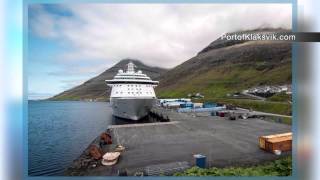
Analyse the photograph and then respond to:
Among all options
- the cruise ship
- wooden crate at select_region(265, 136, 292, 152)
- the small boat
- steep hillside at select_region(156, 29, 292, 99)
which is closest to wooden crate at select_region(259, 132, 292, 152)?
wooden crate at select_region(265, 136, 292, 152)

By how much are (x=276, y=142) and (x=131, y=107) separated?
46.0 inches

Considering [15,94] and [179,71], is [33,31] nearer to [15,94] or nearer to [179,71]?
[15,94]

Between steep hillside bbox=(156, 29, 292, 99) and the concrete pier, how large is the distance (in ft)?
0.69

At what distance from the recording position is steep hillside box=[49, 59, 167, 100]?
252cm

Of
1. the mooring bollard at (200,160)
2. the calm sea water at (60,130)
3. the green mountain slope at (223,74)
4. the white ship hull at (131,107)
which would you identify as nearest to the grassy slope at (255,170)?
the mooring bollard at (200,160)

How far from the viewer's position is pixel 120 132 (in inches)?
101

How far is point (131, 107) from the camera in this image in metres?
2.65

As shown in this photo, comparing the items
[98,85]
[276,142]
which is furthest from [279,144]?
[98,85]

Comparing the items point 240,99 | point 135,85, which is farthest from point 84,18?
point 240,99

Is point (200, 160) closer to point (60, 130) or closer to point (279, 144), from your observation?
point (279, 144)

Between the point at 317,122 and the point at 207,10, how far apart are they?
1100 mm

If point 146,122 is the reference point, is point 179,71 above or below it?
above

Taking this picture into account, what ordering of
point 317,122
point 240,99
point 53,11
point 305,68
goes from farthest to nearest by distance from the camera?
point 240,99 < point 53,11 < point 305,68 < point 317,122

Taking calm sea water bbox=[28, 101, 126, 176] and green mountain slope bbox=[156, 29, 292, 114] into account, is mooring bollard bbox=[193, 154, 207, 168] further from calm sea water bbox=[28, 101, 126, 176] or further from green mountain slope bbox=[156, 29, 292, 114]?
calm sea water bbox=[28, 101, 126, 176]
